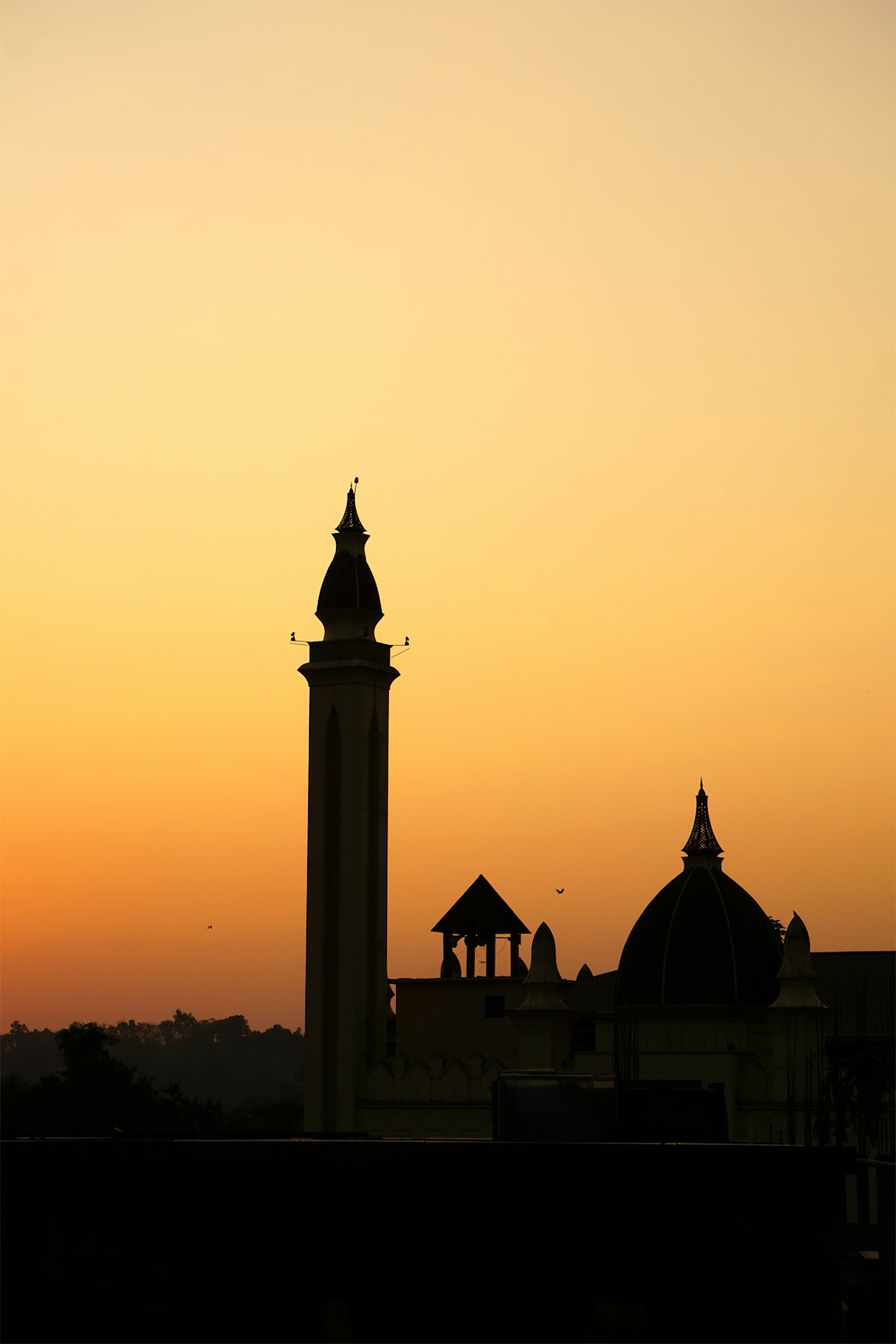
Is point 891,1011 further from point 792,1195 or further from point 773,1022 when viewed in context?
point 792,1195

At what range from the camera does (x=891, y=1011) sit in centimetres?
6831

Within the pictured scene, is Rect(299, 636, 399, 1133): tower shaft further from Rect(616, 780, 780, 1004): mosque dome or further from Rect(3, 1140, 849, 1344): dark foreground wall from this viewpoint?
Rect(3, 1140, 849, 1344): dark foreground wall

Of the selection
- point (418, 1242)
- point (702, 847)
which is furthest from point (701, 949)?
point (418, 1242)

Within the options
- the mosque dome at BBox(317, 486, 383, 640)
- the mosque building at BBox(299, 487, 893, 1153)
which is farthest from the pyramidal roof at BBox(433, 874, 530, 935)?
the mosque dome at BBox(317, 486, 383, 640)

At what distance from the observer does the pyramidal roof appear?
6925cm

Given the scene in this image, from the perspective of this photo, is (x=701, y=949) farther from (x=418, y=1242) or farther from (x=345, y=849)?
(x=418, y=1242)

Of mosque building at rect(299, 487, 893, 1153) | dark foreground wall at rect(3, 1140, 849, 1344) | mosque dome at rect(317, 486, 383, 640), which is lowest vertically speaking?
dark foreground wall at rect(3, 1140, 849, 1344)

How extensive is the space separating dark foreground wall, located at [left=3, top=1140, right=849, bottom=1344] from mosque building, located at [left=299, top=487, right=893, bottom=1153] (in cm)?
3313

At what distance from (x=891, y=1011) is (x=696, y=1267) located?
45.5 meters

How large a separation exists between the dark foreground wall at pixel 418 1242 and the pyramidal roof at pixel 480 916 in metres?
43.7

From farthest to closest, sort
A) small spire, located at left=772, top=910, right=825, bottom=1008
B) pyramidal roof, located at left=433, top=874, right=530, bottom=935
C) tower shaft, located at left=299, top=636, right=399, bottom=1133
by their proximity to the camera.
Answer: pyramidal roof, located at left=433, top=874, right=530, bottom=935 → tower shaft, located at left=299, top=636, right=399, bottom=1133 → small spire, located at left=772, top=910, right=825, bottom=1008

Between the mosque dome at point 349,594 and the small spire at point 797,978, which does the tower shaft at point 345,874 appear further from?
the small spire at point 797,978

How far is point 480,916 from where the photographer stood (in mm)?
69250

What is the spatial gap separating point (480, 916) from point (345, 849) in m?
6.78
